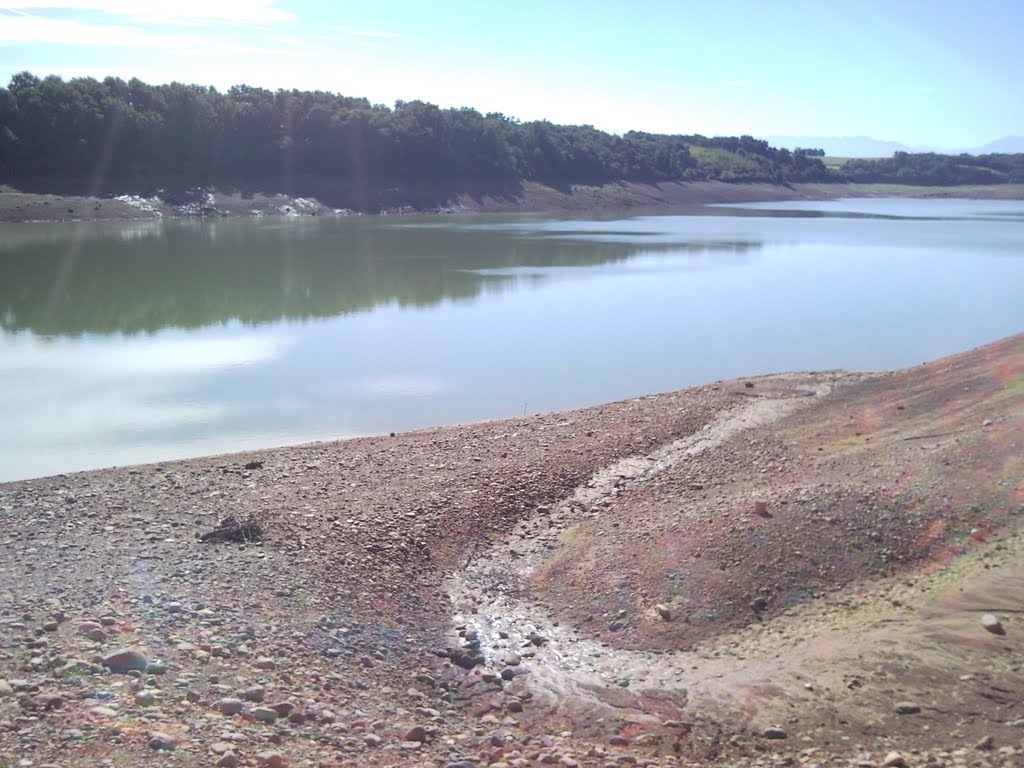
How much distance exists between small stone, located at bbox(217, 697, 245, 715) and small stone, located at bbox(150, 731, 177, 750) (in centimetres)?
40

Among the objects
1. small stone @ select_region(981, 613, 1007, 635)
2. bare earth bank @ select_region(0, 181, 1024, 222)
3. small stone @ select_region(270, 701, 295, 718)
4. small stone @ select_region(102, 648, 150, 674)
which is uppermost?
bare earth bank @ select_region(0, 181, 1024, 222)

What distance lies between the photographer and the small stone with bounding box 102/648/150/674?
15.2 feet

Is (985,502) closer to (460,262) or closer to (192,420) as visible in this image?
(192,420)

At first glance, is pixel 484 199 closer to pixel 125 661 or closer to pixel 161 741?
pixel 125 661

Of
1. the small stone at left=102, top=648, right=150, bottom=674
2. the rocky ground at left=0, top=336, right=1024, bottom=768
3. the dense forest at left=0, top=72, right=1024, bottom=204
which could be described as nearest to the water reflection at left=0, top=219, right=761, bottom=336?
the dense forest at left=0, top=72, right=1024, bottom=204

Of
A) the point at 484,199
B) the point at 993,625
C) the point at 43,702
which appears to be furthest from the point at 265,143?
the point at 993,625

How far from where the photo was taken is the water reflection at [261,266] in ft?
68.8

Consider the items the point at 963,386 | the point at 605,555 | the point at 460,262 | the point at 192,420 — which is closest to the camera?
the point at 605,555

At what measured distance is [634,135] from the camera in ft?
371

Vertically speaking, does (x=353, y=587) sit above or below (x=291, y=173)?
below

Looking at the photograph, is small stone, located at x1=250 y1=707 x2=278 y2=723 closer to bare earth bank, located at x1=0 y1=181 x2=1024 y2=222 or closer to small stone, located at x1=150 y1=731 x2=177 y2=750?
small stone, located at x1=150 y1=731 x2=177 y2=750

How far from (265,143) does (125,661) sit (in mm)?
55920

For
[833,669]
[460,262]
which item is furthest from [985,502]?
[460,262]

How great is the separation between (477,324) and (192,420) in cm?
919
